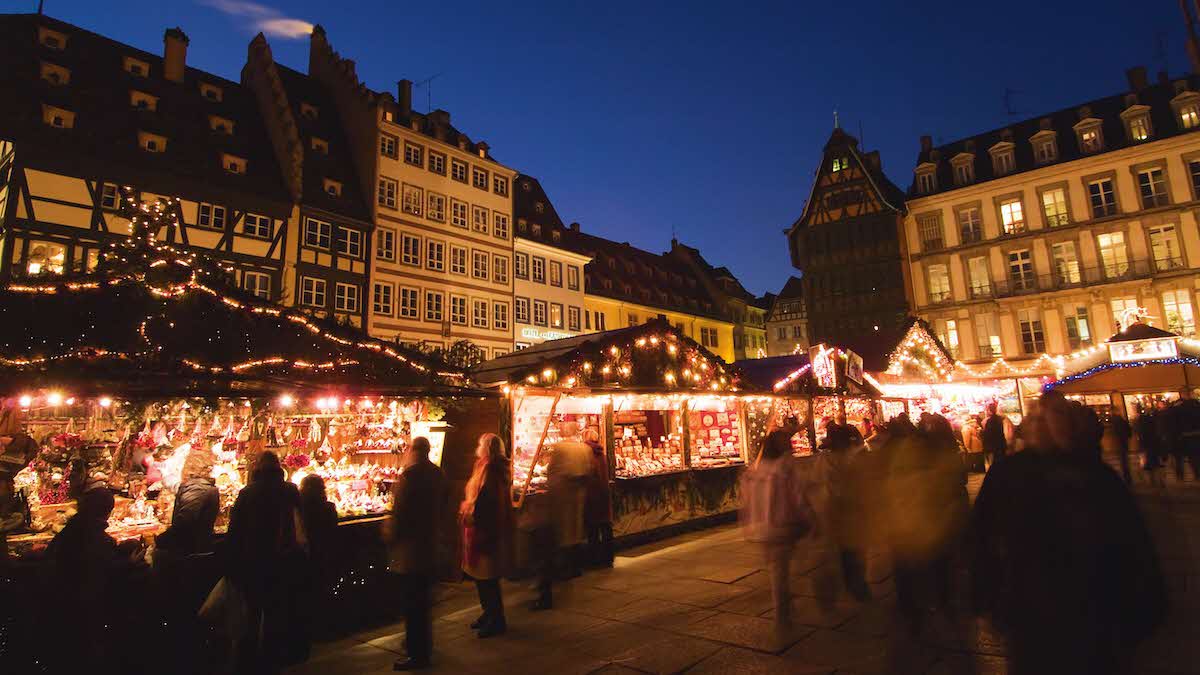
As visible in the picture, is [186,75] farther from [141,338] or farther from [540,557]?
[540,557]

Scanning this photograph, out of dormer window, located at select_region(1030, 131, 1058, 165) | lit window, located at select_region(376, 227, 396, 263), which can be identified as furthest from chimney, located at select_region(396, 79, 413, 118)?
dormer window, located at select_region(1030, 131, 1058, 165)

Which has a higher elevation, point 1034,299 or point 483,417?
point 1034,299

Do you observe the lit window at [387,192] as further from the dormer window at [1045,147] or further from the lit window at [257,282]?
the dormer window at [1045,147]

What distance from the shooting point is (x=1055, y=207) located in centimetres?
3020

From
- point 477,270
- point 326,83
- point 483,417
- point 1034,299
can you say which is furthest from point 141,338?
point 1034,299

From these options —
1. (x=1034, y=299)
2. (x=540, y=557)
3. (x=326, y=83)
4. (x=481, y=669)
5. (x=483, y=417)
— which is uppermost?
(x=326, y=83)

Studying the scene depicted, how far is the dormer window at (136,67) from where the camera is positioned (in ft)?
72.3

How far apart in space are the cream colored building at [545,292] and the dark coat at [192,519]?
24.4 metres

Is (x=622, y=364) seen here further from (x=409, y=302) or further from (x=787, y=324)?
(x=787, y=324)

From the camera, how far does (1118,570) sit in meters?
2.37

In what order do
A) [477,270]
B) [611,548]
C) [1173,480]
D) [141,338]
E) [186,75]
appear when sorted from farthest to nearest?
[477,270] < [186,75] < [1173,480] < [611,548] < [141,338]

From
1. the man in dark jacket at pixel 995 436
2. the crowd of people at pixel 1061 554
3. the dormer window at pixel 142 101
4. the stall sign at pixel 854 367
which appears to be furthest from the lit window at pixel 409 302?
the crowd of people at pixel 1061 554

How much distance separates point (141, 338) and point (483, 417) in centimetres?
402

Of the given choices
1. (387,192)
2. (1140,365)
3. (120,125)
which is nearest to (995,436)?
(1140,365)
